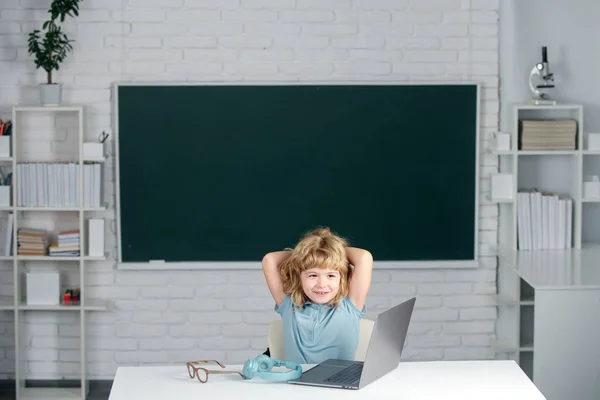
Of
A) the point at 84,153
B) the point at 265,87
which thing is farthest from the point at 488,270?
the point at 84,153

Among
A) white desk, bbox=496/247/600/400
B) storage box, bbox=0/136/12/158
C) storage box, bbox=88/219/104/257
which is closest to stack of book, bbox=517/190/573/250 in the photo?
white desk, bbox=496/247/600/400

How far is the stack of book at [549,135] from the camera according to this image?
4.58 m

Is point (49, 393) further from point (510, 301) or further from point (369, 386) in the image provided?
point (369, 386)

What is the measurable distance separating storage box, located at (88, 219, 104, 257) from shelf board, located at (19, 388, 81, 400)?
2.62 ft

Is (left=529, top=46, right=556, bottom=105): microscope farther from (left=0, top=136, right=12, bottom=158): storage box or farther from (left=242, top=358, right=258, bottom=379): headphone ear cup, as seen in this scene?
(left=0, top=136, right=12, bottom=158): storage box

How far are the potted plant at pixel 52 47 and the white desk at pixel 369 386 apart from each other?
2104mm

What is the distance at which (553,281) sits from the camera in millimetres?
3955

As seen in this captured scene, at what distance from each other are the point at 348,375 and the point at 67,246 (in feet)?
7.74

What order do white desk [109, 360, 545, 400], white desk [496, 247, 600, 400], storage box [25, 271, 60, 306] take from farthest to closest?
storage box [25, 271, 60, 306]
white desk [496, 247, 600, 400]
white desk [109, 360, 545, 400]

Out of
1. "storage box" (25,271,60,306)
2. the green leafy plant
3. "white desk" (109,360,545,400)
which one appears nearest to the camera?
"white desk" (109,360,545,400)

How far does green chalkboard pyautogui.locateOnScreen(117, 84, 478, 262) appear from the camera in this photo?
4738 millimetres

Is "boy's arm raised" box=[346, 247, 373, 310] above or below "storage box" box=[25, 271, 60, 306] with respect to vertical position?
above

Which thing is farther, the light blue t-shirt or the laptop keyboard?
the light blue t-shirt

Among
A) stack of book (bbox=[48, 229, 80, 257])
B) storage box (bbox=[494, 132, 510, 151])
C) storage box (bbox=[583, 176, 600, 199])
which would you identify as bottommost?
stack of book (bbox=[48, 229, 80, 257])
